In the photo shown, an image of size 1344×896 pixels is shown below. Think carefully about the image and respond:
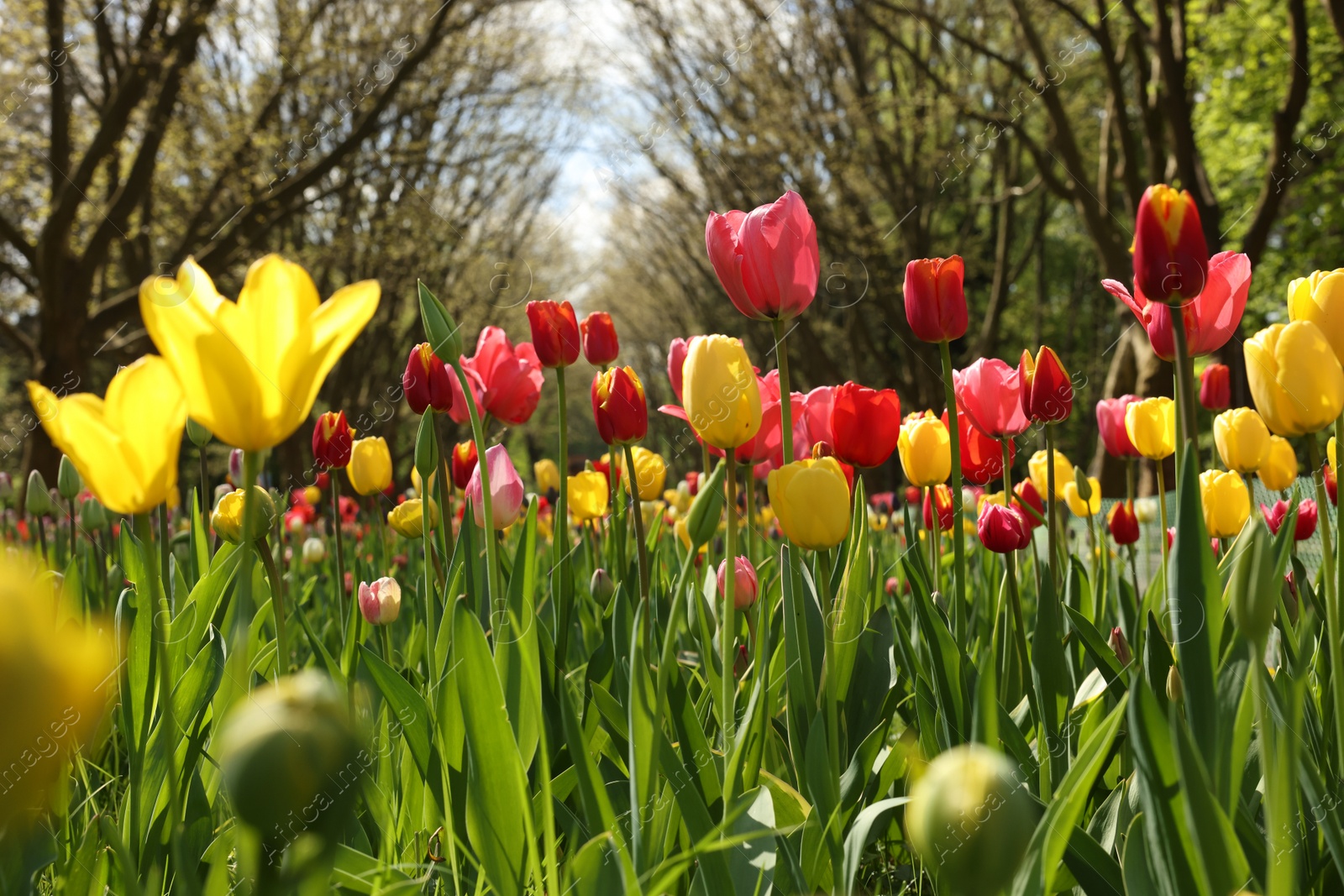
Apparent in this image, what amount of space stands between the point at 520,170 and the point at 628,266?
657 centimetres

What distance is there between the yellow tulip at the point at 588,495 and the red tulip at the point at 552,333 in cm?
51

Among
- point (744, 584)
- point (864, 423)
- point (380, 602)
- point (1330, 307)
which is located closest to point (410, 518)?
point (380, 602)

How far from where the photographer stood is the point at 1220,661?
0.88m

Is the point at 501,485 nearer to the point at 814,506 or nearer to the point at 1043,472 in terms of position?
the point at 814,506

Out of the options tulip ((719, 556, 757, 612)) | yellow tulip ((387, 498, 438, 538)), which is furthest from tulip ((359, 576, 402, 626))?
tulip ((719, 556, 757, 612))

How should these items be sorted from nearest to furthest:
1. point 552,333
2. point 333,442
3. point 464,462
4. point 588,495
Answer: point 552,333, point 333,442, point 464,462, point 588,495

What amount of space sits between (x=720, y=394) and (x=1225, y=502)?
0.89 metres

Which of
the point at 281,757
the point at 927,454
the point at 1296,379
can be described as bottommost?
the point at 927,454

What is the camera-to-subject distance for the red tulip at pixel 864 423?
1.13m

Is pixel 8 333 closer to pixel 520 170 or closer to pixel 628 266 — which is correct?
pixel 520 170

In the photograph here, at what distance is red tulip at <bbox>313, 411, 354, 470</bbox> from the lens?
5.16 feet

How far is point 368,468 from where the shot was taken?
1513 millimetres

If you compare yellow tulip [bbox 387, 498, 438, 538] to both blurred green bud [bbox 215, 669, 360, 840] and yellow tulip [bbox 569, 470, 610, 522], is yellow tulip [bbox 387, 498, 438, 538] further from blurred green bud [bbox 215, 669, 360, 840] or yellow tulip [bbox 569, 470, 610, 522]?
blurred green bud [bbox 215, 669, 360, 840]

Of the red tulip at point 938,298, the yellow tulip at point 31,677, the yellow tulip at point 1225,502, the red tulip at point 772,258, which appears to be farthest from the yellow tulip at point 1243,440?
the yellow tulip at point 31,677
